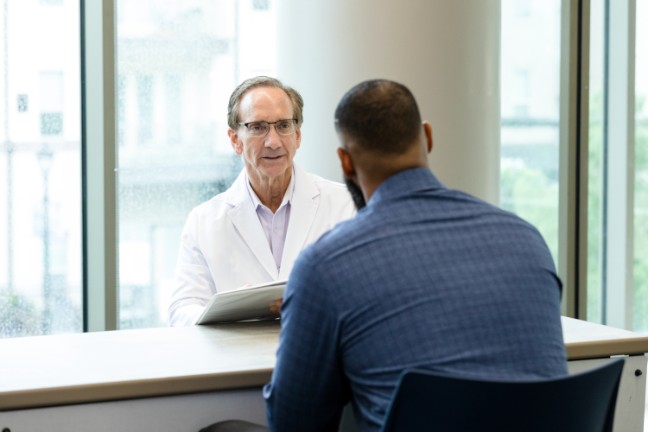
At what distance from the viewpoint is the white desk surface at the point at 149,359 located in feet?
5.75

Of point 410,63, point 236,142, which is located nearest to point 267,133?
point 236,142

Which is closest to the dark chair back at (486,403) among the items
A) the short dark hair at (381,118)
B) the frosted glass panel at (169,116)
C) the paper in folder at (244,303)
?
the short dark hair at (381,118)

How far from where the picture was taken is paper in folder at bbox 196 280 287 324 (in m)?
2.13

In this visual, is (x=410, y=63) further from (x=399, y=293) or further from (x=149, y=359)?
(x=399, y=293)

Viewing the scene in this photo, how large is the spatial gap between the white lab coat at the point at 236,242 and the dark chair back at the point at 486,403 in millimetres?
1526

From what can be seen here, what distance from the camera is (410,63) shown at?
3.32 metres

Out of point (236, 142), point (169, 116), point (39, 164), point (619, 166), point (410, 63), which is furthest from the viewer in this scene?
point (619, 166)

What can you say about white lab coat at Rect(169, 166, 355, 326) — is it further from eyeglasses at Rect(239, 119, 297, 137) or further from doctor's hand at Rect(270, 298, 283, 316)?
doctor's hand at Rect(270, 298, 283, 316)

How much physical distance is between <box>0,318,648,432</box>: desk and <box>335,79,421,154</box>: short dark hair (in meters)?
0.54

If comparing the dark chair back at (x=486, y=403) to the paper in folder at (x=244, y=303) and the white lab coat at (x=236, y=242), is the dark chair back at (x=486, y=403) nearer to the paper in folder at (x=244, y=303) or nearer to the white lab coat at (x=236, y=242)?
the paper in folder at (x=244, y=303)

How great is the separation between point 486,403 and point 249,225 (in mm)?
1717

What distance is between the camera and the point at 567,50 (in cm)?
429

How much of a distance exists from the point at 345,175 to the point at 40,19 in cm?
208

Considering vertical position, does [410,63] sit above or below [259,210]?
above
